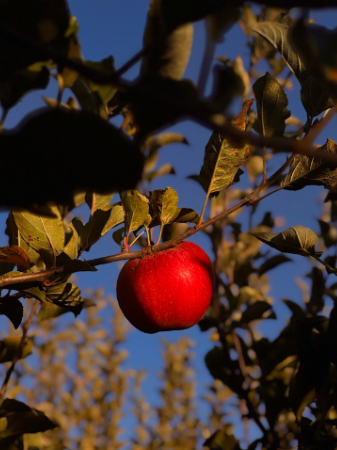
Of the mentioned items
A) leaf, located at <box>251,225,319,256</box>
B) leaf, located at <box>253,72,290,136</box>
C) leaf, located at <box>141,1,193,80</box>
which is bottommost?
leaf, located at <box>251,225,319,256</box>

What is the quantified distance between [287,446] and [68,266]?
163 cm

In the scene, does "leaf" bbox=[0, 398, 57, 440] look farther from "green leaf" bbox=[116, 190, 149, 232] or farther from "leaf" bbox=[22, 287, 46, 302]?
"green leaf" bbox=[116, 190, 149, 232]

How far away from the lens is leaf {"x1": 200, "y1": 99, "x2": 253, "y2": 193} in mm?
1024

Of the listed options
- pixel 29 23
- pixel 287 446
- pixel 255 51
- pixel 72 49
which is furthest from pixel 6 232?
pixel 255 51

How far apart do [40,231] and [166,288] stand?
0.39 m

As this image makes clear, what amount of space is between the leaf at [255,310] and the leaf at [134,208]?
39.2 inches

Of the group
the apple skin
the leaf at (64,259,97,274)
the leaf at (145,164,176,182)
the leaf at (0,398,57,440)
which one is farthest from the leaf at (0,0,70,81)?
the leaf at (145,164,176,182)

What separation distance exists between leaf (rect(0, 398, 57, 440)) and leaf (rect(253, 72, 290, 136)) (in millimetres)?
1121

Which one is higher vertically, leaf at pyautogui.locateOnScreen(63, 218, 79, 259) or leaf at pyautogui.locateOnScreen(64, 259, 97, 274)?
leaf at pyautogui.locateOnScreen(64, 259, 97, 274)

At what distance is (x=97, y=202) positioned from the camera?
1.31 meters

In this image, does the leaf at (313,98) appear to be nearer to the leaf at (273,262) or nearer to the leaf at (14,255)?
the leaf at (14,255)

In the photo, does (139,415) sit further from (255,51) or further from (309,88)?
(309,88)

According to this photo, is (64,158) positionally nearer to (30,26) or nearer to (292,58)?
(30,26)

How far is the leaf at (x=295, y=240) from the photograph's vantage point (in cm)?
104
